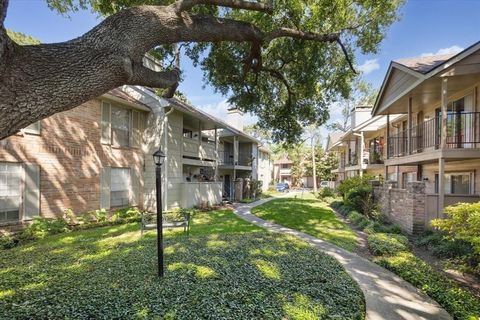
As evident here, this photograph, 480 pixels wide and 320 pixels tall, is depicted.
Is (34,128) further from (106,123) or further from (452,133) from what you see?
(452,133)

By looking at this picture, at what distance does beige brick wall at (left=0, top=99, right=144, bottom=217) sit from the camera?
968 centimetres

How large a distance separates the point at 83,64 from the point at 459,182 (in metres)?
14.5

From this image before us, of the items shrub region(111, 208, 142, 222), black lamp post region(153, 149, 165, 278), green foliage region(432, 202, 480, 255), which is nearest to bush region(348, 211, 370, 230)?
green foliage region(432, 202, 480, 255)

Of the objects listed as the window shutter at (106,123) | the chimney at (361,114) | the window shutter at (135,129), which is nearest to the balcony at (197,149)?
the window shutter at (135,129)

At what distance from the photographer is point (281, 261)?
20.3ft

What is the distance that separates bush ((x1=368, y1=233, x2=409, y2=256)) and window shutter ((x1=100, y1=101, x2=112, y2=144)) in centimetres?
1201

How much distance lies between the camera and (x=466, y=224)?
5535mm

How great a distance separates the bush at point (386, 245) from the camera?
7011 millimetres

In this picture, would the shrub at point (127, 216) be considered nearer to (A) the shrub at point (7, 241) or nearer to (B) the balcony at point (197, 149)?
(A) the shrub at point (7, 241)

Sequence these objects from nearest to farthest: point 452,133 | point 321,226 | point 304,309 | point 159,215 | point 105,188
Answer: point 304,309 → point 159,215 → point 452,133 → point 321,226 → point 105,188

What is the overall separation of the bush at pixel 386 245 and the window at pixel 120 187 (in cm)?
1148

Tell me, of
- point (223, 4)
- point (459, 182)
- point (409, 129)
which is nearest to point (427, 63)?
point (409, 129)

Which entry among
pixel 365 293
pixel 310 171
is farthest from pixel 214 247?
pixel 310 171

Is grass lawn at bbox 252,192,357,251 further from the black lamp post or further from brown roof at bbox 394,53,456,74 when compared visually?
brown roof at bbox 394,53,456,74
